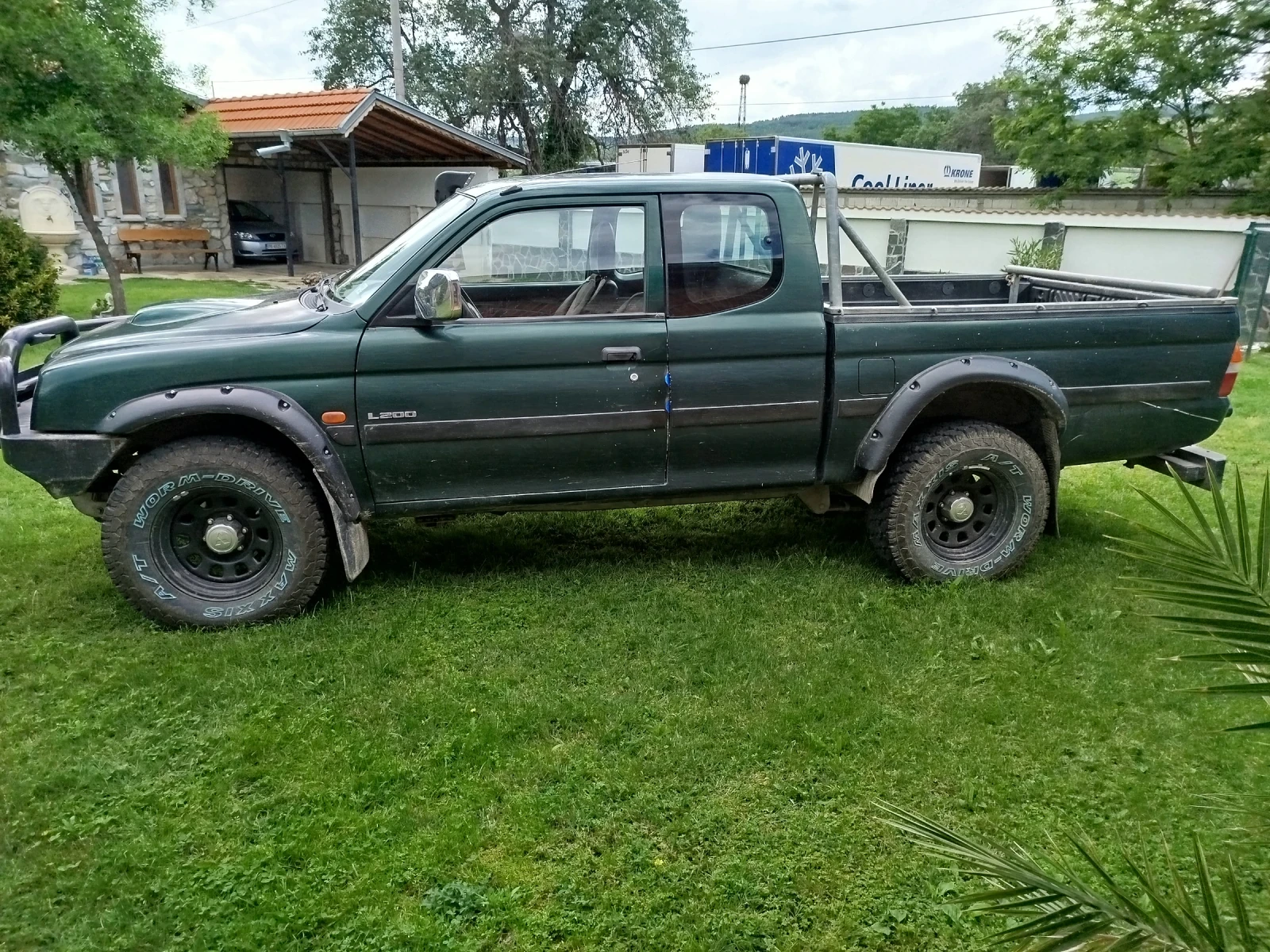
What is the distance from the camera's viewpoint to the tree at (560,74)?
27.0 m

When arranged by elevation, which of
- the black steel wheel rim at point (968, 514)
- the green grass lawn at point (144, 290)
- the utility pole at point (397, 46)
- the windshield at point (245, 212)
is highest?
the utility pole at point (397, 46)

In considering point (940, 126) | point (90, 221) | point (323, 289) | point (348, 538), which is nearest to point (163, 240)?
point (90, 221)

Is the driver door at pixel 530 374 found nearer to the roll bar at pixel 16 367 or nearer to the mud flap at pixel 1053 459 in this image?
the roll bar at pixel 16 367

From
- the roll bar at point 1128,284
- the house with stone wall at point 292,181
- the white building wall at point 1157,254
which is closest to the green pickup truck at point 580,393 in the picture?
the roll bar at point 1128,284

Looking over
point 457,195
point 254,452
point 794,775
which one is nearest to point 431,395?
point 254,452

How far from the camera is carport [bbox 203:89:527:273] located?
648 inches

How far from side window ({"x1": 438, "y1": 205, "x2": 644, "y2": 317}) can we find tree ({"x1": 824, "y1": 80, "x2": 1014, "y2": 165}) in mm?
53283

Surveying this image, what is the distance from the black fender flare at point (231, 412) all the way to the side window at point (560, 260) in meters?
0.91

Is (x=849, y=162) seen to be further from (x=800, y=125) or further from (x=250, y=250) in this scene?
(x=800, y=125)

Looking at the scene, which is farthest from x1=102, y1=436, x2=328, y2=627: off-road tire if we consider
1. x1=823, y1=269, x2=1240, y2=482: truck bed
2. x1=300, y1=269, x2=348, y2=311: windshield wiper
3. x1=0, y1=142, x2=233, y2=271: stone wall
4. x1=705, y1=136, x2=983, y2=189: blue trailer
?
x1=0, y1=142, x2=233, y2=271: stone wall

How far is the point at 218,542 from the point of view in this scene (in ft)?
13.4

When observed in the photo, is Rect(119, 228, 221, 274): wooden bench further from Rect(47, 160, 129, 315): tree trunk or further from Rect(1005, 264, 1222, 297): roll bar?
Rect(1005, 264, 1222, 297): roll bar

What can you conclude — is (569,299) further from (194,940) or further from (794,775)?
(194,940)

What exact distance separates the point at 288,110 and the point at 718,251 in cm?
1591
